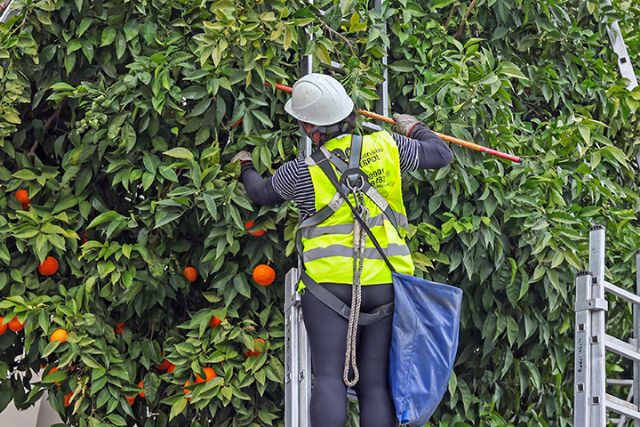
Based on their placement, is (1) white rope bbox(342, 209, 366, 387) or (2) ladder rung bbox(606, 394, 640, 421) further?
(2) ladder rung bbox(606, 394, 640, 421)

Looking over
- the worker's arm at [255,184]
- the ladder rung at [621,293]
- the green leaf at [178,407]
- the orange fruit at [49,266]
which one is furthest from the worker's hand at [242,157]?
the ladder rung at [621,293]

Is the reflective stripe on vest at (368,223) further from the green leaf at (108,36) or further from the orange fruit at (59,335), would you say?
the green leaf at (108,36)

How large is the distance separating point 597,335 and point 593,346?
1.7 inches

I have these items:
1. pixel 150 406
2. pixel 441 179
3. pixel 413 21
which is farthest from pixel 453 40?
pixel 150 406

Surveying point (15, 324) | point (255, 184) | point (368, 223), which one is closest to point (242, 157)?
point (255, 184)

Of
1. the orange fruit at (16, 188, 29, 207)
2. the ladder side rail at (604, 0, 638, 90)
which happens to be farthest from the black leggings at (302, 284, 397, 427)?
the ladder side rail at (604, 0, 638, 90)

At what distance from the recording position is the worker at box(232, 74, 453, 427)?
492cm

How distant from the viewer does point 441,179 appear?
5723mm

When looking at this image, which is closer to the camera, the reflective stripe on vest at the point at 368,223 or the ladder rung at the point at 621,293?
the reflective stripe on vest at the point at 368,223

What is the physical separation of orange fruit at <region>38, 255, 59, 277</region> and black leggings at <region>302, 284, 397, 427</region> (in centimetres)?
118

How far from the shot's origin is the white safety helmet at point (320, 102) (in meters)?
4.97

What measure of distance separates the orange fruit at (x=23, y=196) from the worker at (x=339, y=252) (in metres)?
1.18

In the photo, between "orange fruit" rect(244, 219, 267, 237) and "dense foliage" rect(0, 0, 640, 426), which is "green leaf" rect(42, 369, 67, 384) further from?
"orange fruit" rect(244, 219, 267, 237)

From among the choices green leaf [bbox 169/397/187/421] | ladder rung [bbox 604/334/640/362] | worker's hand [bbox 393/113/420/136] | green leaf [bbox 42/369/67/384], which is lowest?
green leaf [bbox 169/397/187/421]
